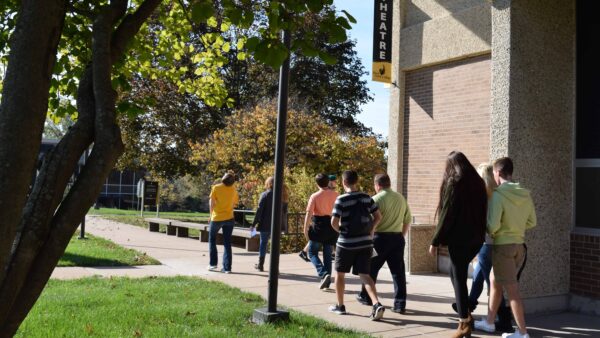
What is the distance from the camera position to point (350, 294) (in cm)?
836

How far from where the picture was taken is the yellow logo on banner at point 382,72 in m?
10.9

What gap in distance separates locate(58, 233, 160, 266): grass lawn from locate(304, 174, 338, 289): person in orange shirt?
13.0ft

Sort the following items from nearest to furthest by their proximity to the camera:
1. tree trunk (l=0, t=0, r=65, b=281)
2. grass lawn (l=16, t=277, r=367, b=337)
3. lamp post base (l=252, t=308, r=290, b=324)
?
tree trunk (l=0, t=0, r=65, b=281), grass lawn (l=16, t=277, r=367, b=337), lamp post base (l=252, t=308, r=290, b=324)

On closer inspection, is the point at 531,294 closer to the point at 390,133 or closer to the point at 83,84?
the point at 390,133

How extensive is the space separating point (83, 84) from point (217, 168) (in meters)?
18.3

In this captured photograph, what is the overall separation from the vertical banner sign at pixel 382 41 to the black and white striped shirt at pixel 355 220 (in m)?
4.58

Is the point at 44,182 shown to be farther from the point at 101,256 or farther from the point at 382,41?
the point at 101,256

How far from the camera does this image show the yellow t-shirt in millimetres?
10484

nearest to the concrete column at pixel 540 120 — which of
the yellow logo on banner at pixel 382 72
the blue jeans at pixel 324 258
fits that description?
the blue jeans at pixel 324 258

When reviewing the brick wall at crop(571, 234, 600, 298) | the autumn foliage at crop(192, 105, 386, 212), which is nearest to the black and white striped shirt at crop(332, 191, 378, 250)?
the brick wall at crop(571, 234, 600, 298)

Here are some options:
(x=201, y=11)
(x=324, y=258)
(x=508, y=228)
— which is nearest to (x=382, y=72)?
(x=324, y=258)

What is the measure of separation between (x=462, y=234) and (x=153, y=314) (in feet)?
11.6

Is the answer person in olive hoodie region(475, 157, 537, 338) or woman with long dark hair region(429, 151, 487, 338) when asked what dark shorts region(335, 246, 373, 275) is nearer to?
woman with long dark hair region(429, 151, 487, 338)

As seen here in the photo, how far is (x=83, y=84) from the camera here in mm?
3307
